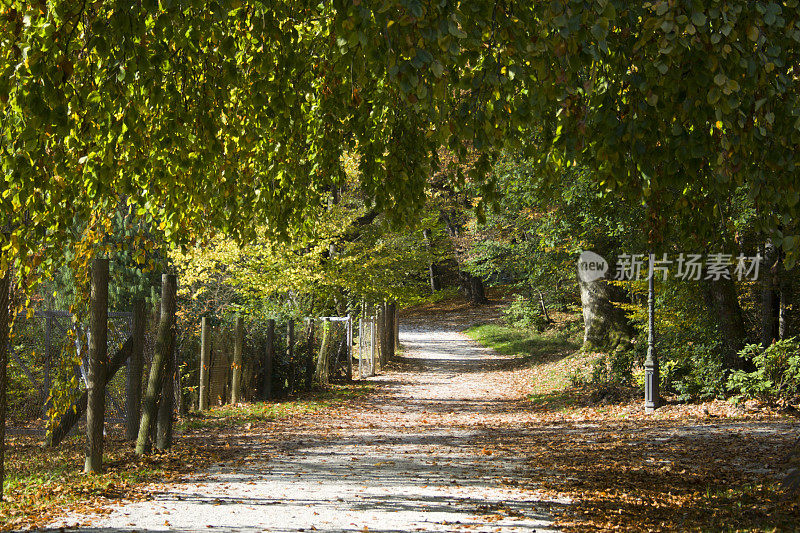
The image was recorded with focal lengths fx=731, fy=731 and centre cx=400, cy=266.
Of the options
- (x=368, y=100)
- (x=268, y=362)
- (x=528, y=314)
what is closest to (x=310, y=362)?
(x=268, y=362)

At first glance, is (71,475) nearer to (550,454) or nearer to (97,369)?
(97,369)

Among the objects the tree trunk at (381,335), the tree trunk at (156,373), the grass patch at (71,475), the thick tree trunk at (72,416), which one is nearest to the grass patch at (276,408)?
the grass patch at (71,475)

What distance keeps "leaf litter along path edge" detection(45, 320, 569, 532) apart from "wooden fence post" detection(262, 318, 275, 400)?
1.70m

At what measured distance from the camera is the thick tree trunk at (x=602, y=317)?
19.3 meters

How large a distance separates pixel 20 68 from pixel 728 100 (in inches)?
131

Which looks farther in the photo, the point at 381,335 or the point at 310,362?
the point at 381,335

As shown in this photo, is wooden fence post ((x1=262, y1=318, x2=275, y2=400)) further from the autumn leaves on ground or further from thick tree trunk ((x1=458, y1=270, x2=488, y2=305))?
thick tree trunk ((x1=458, y1=270, x2=488, y2=305))

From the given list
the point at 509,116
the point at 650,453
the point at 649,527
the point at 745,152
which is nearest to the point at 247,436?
the point at 650,453

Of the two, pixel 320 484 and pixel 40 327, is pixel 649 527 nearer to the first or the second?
pixel 320 484

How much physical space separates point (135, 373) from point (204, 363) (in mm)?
3376

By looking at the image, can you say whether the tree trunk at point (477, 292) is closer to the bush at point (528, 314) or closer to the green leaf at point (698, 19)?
the bush at point (528, 314)

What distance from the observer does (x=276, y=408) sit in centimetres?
1345

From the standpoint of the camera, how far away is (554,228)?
1653 cm

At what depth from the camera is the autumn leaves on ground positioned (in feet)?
19.2
